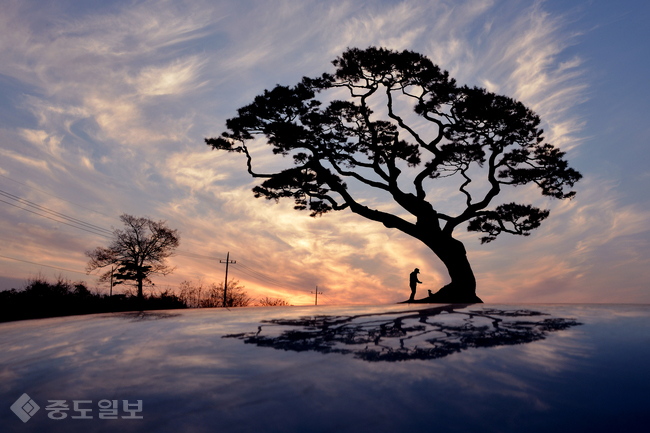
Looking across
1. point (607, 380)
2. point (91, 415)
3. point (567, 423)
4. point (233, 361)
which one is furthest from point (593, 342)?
point (91, 415)

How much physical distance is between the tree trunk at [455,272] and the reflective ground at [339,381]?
42.0 ft

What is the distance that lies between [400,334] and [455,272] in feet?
43.6

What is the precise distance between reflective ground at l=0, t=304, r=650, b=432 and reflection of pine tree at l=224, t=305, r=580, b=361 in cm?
1

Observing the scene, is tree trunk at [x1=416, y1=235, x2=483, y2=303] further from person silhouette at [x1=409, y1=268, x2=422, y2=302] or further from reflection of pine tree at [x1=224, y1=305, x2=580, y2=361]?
reflection of pine tree at [x1=224, y1=305, x2=580, y2=361]

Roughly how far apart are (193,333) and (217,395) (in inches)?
33.7

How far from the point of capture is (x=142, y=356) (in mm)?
1301

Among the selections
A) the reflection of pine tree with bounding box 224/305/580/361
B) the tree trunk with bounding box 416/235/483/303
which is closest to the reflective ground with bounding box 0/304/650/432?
the reflection of pine tree with bounding box 224/305/580/361

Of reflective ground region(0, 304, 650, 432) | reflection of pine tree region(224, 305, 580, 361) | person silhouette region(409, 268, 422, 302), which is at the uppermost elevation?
person silhouette region(409, 268, 422, 302)

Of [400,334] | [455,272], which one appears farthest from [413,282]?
[400,334]

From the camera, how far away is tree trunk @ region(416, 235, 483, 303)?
13789 mm

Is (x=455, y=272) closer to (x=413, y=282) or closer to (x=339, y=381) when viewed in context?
(x=413, y=282)

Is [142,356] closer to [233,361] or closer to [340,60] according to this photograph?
[233,361]

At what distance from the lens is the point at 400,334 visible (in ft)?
5.08

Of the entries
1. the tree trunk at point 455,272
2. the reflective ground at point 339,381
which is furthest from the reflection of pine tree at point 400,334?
the tree trunk at point 455,272
